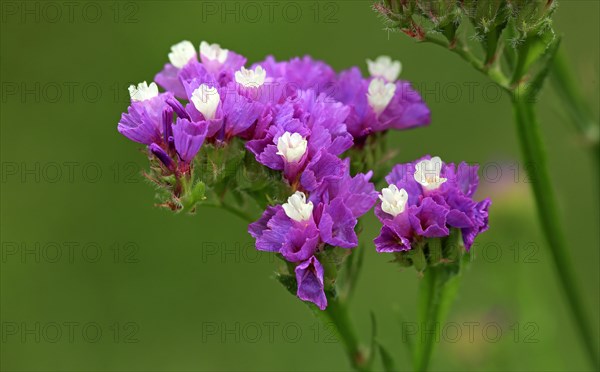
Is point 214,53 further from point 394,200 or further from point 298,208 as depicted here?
point 394,200

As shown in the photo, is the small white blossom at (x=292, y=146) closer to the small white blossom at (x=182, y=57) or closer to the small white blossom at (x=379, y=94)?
the small white blossom at (x=379, y=94)

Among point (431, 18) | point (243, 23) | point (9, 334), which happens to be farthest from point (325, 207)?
point (243, 23)

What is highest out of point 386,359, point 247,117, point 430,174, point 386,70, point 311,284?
point 386,70

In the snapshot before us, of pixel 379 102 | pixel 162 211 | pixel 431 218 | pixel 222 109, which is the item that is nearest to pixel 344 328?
pixel 431 218

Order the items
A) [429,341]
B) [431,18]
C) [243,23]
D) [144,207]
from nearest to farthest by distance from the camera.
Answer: [431,18], [429,341], [144,207], [243,23]

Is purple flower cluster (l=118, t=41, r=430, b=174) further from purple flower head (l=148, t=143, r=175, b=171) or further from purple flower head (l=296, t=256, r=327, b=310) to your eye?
purple flower head (l=296, t=256, r=327, b=310)

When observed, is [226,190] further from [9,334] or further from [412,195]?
[9,334]
